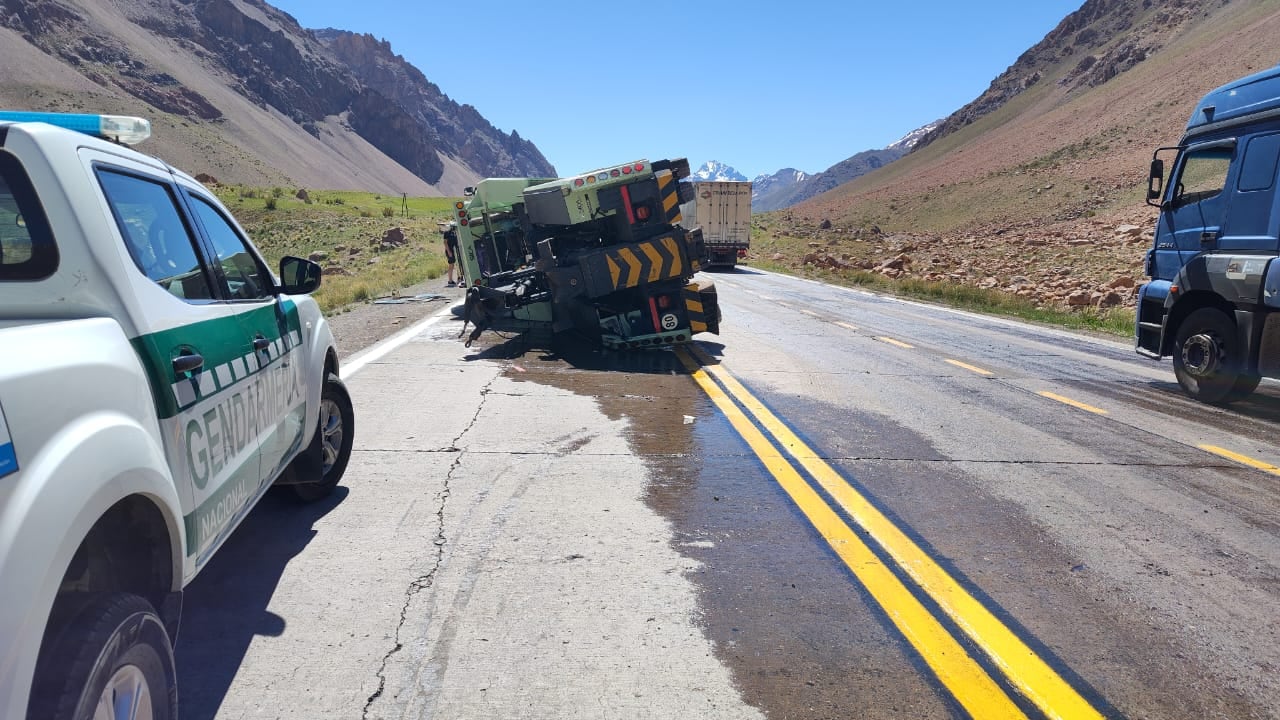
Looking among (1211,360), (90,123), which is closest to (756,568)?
(90,123)

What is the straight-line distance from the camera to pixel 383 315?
14953mm

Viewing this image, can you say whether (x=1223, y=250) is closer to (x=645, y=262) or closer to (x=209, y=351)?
(x=645, y=262)

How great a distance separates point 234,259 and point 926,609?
11.5 feet

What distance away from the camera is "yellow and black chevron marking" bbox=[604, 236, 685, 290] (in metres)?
10.0

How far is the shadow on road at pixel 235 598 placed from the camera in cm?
303

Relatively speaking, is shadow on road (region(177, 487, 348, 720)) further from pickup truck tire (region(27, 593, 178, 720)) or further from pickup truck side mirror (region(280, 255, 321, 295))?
pickup truck side mirror (region(280, 255, 321, 295))

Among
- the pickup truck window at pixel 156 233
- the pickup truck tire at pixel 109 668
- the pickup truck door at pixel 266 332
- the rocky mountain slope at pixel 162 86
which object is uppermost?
the rocky mountain slope at pixel 162 86

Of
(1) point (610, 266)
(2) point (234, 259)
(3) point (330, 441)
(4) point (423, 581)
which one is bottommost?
(4) point (423, 581)

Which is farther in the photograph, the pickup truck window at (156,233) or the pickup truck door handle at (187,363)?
the pickup truck window at (156,233)

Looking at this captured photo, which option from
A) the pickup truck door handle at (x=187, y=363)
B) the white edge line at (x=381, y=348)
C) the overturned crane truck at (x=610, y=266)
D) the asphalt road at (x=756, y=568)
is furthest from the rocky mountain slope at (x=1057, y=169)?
the pickup truck door handle at (x=187, y=363)

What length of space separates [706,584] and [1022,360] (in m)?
8.89

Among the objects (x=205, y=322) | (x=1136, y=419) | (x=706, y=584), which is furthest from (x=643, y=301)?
(x=205, y=322)

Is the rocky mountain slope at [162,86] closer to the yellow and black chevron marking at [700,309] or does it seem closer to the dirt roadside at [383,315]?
the dirt roadside at [383,315]

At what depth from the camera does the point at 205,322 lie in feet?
10.2
